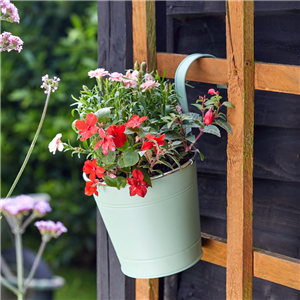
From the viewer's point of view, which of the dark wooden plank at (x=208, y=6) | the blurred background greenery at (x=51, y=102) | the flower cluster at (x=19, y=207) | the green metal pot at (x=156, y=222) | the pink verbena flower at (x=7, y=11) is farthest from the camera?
the blurred background greenery at (x=51, y=102)

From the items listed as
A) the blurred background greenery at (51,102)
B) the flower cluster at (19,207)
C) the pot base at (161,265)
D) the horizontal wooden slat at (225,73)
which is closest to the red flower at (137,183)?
the pot base at (161,265)

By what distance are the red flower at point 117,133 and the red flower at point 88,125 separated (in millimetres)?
32

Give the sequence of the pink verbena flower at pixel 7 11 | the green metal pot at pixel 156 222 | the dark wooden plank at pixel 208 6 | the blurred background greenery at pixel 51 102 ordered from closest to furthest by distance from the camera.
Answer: the pink verbena flower at pixel 7 11 < the green metal pot at pixel 156 222 < the dark wooden plank at pixel 208 6 < the blurred background greenery at pixel 51 102

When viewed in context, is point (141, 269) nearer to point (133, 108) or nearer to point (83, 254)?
point (133, 108)

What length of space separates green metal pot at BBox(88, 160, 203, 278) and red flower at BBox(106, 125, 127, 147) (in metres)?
0.13

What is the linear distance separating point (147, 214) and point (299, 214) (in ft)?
1.51

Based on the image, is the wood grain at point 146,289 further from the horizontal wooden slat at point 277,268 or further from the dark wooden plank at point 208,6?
the dark wooden plank at point 208,6

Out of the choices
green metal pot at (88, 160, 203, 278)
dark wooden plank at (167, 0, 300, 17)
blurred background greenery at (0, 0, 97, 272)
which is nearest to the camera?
green metal pot at (88, 160, 203, 278)

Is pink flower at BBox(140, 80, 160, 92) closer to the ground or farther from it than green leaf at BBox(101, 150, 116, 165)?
farther from it

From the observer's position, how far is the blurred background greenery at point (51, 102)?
2502 mm

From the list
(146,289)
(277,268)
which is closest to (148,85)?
(277,268)

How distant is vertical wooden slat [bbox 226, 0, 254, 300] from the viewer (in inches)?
37.1

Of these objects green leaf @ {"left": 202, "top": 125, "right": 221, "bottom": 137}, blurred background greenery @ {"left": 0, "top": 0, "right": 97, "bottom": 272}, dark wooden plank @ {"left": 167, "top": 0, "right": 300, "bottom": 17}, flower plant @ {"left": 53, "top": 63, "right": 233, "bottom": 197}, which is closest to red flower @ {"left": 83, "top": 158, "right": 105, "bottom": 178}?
flower plant @ {"left": 53, "top": 63, "right": 233, "bottom": 197}

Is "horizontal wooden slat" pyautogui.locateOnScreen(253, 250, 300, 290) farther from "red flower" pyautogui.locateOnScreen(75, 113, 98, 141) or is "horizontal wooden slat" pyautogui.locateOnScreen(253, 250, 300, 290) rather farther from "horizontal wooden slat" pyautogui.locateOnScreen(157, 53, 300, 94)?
"red flower" pyautogui.locateOnScreen(75, 113, 98, 141)
